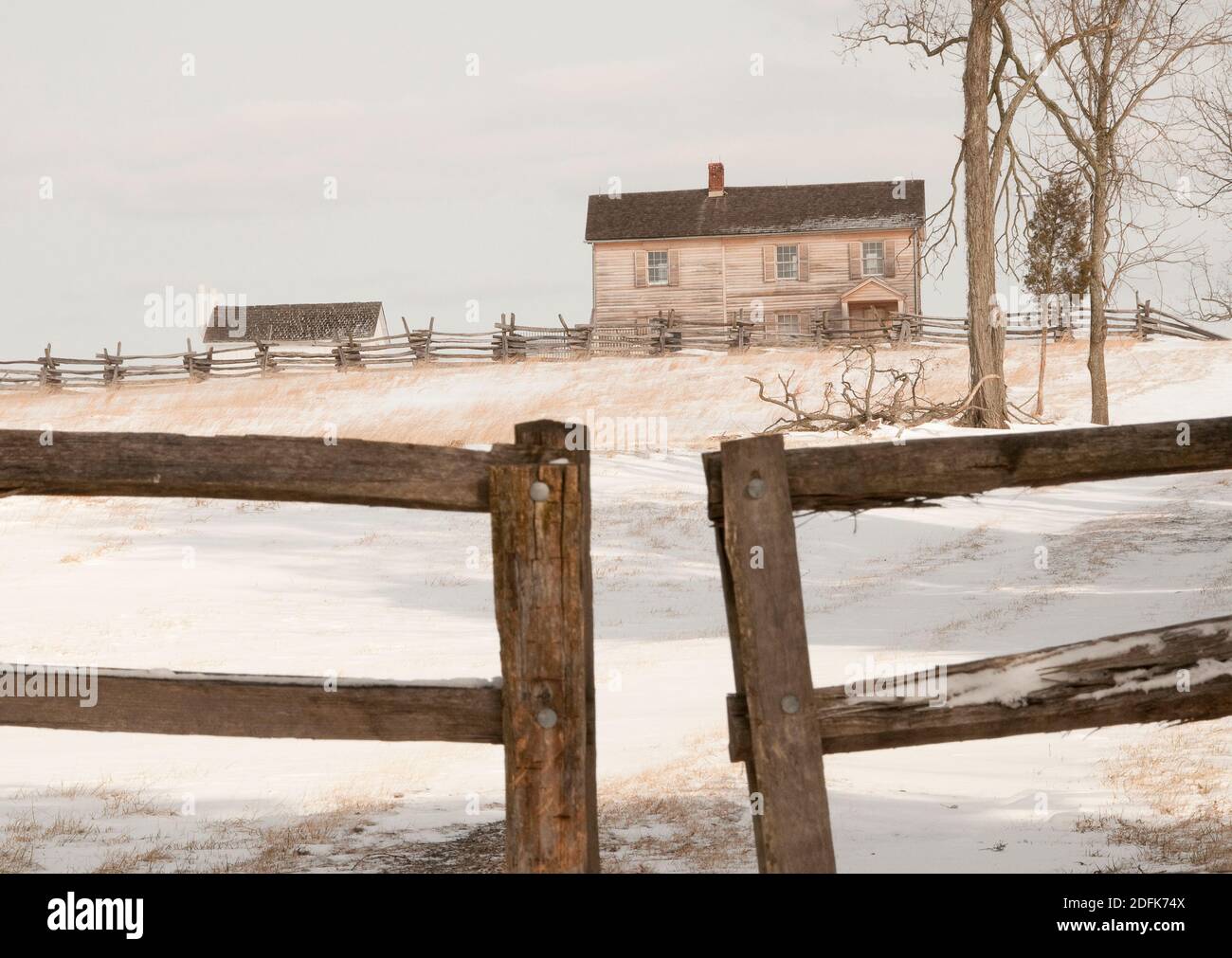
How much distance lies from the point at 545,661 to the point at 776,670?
2.02ft

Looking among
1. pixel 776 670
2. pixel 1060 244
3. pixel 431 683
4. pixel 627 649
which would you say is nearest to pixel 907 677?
pixel 776 670

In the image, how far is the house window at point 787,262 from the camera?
5009 centimetres

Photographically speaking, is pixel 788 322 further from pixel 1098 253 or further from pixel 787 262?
pixel 1098 253

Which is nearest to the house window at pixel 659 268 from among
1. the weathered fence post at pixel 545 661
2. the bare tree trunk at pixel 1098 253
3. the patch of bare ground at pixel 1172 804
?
the bare tree trunk at pixel 1098 253

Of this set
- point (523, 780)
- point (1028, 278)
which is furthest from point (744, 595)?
point (1028, 278)

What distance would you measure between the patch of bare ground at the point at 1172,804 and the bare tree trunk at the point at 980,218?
17.1 meters

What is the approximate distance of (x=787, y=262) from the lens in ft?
165

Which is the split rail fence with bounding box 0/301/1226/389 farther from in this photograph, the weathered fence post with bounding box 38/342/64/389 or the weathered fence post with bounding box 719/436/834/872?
the weathered fence post with bounding box 719/436/834/872

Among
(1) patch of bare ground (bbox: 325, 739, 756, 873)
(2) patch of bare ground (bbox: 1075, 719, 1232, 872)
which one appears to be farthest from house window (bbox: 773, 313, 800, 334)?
(1) patch of bare ground (bbox: 325, 739, 756, 873)

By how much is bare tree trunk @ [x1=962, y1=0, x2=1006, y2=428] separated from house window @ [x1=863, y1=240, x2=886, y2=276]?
2563 cm

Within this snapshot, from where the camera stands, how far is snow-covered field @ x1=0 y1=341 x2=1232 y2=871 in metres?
5.56

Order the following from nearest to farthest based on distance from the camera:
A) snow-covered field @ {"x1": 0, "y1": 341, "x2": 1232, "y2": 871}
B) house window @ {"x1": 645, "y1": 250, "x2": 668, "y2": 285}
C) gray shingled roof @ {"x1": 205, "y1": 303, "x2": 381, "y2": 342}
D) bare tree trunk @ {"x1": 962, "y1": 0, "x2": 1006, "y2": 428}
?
snow-covered field @ {"x1": 0, "y1": 341, "x2": 1232, "y2": 871} < bare tree trunk @ {"x1": 962, "y1": 0, "x2": 1006, "y2": 428} < house window @ {"x1": 645, "y1": 250, "x2": 668, "y2": 285} < gray shingled roof @ {"x1": 205, "y1": 303, "x2": 381, "y2": 342}
